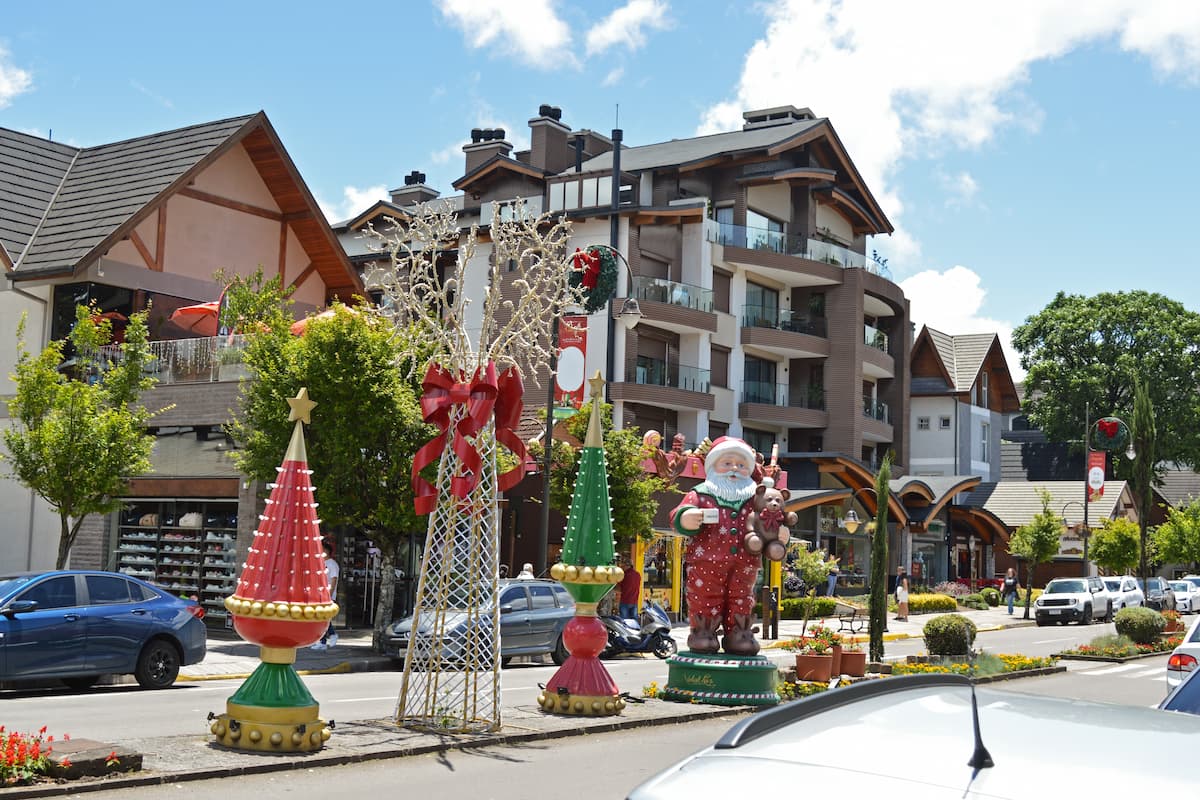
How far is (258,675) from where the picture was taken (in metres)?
10.4

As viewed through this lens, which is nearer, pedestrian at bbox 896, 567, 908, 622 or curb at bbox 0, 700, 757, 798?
curb at bbox 0, 700, 757, 798

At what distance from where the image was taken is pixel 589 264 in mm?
31094

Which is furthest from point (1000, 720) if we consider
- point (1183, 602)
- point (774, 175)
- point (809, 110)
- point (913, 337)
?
point (913, 337)

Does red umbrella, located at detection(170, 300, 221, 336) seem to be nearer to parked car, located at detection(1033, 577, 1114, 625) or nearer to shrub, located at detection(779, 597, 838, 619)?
shrub, located at detection(779, 597, 838, 619)

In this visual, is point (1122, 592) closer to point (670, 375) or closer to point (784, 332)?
point (784, 332)

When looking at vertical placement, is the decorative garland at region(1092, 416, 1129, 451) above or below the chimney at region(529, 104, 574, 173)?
below

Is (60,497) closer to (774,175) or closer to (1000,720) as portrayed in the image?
(1000,720)

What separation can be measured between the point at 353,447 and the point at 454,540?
423 inches

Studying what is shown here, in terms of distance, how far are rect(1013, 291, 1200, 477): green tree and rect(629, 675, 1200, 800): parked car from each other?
62765 millimetres

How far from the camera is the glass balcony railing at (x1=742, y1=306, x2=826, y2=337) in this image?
46.8 metres

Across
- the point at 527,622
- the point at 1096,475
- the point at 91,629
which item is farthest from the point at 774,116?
the point at 91,629

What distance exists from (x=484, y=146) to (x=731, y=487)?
4044 centimetres

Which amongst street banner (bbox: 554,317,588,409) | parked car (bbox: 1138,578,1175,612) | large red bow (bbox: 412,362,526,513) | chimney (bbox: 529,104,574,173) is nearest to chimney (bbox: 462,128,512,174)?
Result: chimney (bbox: 529,104,574,173)

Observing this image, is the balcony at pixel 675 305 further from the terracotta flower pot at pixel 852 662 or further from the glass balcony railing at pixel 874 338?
the terracotta flower pot at pixel 852 662
